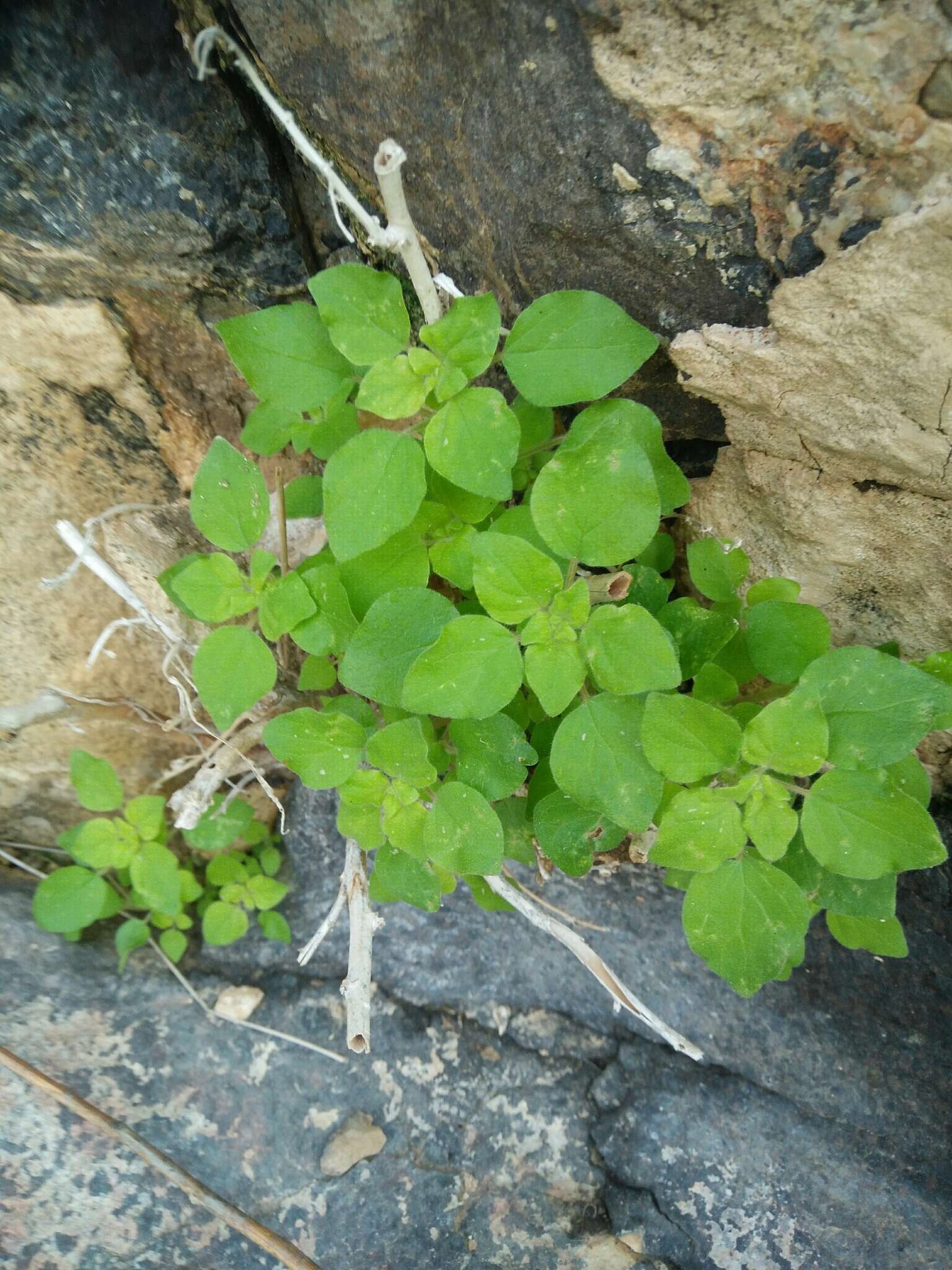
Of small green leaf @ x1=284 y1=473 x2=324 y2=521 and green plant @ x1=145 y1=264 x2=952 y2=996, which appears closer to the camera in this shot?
green plant @ x1=145 y1=264 x2=952 y2=996

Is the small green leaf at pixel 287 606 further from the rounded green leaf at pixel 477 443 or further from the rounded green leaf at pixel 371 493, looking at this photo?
the rounded green leaf at pixel 477 443

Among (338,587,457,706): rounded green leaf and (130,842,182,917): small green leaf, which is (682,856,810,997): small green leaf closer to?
(338,587,457,706): rounded green leaf

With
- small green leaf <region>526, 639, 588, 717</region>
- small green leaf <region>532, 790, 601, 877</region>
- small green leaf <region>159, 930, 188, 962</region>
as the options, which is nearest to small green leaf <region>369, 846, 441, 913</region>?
small green leaf <region>532, 790, 601, 877</region>

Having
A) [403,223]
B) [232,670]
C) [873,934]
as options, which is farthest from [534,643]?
[873,934]

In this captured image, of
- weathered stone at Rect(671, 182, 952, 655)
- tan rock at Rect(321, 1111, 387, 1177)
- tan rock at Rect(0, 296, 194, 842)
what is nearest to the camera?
weathered stone at Rect(671, 182, 952, 655)

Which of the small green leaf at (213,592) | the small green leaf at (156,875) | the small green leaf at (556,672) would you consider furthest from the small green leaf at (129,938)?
the small green leaf at (556,672)

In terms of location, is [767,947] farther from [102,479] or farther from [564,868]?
[102,479]

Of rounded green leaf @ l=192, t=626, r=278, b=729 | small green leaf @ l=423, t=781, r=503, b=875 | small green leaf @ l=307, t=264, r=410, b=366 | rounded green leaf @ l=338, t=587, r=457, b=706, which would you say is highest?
small green leaf @ l=307, t=264, r=410, b=366
